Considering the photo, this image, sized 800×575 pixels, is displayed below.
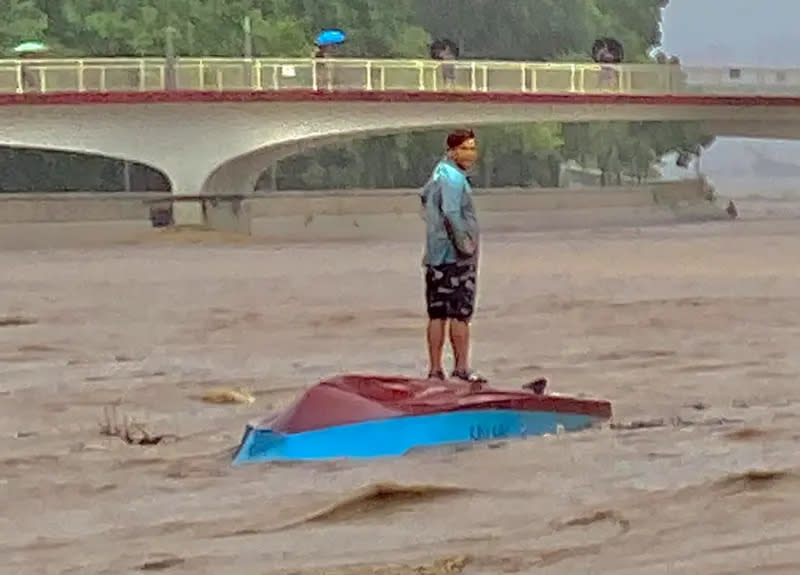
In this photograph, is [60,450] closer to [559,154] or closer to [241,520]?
[241,520]

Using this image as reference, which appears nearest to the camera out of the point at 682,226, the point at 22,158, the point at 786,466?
the point at 786,466

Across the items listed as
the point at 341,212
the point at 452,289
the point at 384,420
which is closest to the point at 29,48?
the point at 341,212

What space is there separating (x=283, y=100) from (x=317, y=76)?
3.46 feet

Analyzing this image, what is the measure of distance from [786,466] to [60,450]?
154 inches

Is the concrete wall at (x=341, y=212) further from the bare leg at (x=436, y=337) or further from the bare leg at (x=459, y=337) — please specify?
the bare leg at (x=459, y=337)

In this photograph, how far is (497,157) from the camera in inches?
2499

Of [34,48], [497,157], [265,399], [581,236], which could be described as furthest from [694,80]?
[265,399]

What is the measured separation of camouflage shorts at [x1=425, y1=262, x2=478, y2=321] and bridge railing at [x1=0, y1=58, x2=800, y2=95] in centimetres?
3292

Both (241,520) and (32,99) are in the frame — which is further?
(32,99)

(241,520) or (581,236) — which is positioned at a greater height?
(241,520)

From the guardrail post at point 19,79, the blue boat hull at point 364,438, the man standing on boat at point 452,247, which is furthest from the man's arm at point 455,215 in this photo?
the guardrail post at point 19,79

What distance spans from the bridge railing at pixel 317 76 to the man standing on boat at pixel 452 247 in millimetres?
32903

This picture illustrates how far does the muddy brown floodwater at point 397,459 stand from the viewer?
6.76 meters

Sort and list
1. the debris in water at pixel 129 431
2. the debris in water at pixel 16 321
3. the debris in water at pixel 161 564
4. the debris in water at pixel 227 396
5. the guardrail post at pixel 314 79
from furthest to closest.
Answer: the guardrail post at pixel 314 79 → the debris in water at pixel 16 321 → the debris in water at pixel 227 396 → the debris in water at pixel 129 431 → the debris in water at pixel 161 564
